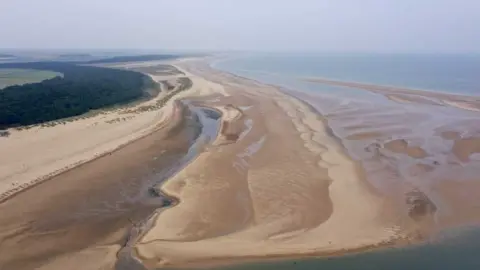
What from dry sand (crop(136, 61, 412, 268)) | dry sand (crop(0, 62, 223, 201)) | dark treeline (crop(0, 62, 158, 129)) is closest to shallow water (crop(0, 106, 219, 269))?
dry sand (crop(0, 62, 223, 201))

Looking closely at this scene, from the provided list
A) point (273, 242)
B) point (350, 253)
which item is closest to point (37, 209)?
point (273, 242)

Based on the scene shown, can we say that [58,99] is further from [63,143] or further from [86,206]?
[86,206]

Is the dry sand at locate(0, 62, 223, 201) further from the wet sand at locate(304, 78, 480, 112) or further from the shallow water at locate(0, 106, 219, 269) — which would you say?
the wet sand at locate(304, 78, 480, 112)

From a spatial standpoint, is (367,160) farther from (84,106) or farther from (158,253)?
(84,106)

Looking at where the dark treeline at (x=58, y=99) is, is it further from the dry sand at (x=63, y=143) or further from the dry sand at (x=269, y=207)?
the dry sand at (x=269, y=207)

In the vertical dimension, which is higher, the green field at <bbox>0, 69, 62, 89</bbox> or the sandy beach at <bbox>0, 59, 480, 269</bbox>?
the sandy beach at <bbox>0, 59, 480, 269</bbox>

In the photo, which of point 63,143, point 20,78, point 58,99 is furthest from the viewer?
point 20,78

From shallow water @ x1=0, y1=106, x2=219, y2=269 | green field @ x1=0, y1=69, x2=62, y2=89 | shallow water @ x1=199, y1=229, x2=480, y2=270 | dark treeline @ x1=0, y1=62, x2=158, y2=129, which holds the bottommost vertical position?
green field @ x1=0, y1=69, x2=62, y2=89

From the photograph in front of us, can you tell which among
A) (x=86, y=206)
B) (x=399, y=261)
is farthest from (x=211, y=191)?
(x=399, y=261)

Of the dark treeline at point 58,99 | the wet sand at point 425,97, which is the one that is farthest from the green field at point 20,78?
the wet sand at point 425,97
